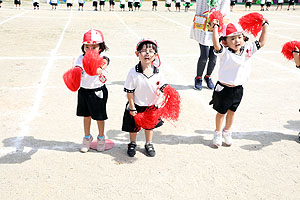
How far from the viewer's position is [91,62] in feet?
10.4

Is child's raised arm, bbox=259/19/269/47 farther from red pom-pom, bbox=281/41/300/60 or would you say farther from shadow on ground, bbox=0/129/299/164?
shadow on ground, bbox=0/129/299/164

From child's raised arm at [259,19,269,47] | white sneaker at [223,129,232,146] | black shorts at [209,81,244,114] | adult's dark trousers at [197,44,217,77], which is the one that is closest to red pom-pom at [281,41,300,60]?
child's raised arm at [259,19,269,47]

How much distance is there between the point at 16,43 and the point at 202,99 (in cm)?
708

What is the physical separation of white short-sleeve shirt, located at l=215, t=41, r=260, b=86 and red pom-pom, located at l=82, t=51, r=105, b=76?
4.90 ft

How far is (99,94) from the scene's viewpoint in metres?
3.53

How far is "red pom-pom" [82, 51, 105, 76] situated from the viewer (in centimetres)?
316

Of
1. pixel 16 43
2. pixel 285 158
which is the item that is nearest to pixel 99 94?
pixel 285 158

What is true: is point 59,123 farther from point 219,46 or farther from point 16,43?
point 16,43

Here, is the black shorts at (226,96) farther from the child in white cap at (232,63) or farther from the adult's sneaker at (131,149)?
the adult's sneaker at (131,149)

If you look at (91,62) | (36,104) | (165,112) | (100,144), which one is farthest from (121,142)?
(36,104)

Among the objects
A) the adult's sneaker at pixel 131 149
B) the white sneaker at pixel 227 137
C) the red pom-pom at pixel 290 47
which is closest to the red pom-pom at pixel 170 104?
the adult's sneaker at pixel 131 149

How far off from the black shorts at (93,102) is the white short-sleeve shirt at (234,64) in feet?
5.04

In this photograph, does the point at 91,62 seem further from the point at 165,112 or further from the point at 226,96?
the point at 226,96

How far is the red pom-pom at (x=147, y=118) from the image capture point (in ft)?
11.3
